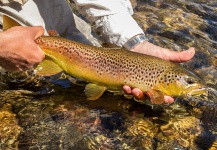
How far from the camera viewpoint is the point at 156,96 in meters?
3.28

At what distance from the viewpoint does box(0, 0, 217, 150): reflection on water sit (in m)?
3.17

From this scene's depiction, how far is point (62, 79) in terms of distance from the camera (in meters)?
4.10

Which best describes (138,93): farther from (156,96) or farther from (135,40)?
(135,40)

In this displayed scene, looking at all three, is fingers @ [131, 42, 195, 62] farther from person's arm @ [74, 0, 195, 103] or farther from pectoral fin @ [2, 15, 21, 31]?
pectoral fin @ [2, 15, 21, 31]

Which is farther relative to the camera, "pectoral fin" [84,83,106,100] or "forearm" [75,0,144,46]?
"forearm" [75,0,144,46]

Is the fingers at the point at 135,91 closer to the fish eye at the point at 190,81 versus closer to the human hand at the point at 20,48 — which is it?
the fish eye at the point at 190,81

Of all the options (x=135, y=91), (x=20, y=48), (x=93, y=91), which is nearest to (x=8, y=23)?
(x=20, y=48)

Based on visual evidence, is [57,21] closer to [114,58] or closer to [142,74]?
[114,58]

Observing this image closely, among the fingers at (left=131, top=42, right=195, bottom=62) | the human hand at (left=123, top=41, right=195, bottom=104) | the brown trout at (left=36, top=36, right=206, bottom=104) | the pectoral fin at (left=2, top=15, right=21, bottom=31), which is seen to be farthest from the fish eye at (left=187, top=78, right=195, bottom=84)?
the pectoral fin at (left=2, top=15, right=21, bottom=31)

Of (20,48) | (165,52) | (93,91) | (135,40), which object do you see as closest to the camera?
(20,48)

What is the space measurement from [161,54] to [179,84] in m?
0.50

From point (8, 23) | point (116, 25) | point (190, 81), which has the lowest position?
point (190, 81)

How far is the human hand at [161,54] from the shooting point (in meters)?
3.39

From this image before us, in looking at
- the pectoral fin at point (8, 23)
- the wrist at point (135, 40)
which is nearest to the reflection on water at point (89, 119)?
the wrist at point (135, 40)
